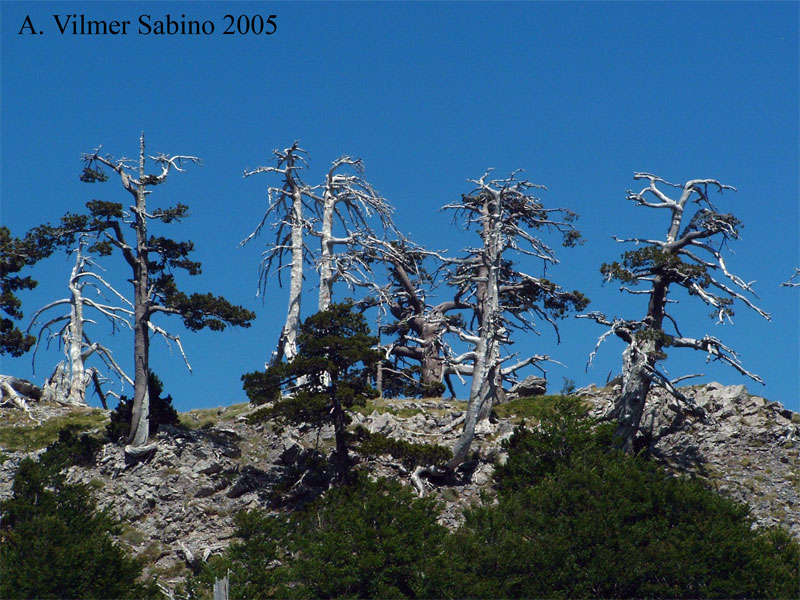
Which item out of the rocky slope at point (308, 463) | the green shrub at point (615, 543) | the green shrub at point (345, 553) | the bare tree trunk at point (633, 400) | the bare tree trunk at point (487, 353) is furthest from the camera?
the bare tree trunk at point (633, 400)

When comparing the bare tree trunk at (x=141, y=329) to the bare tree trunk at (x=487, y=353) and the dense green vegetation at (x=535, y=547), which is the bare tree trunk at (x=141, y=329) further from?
the bare tree trunk at (x=487, y=353)

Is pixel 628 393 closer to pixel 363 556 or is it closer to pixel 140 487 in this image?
pixel 363 556

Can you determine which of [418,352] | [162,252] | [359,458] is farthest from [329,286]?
[359,458]

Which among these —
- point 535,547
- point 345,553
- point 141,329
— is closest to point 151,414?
point 141,329

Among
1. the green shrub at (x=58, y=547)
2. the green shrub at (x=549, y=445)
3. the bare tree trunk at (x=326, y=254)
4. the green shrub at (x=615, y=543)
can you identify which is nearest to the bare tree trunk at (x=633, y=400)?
the green shrub at (x=549, y=445)

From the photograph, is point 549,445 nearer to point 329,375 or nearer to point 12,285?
point 329,375

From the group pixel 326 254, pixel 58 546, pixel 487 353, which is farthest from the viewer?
pixel 326 254

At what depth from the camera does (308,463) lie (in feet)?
131

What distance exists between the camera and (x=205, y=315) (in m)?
42.5

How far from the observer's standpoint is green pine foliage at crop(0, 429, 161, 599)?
30656 millimetres

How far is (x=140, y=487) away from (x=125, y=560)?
663 centimetres

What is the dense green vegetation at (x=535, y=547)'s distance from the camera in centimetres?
3133

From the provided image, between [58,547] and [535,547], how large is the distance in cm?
1342

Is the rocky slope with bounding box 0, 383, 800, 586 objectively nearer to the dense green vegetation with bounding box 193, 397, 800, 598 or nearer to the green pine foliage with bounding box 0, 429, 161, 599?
the green pine foliage with bounding box 0, 429, 161, 599
